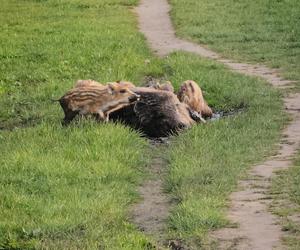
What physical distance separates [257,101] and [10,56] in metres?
5.31

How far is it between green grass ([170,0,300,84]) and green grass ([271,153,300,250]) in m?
4.85

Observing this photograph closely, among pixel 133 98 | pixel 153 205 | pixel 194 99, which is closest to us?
pixel 153 205

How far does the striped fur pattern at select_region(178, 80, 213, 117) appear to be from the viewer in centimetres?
970

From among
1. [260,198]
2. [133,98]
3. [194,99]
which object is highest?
[260,198]

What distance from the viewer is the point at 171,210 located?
6277mm

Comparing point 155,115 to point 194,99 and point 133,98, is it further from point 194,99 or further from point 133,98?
point 194,99

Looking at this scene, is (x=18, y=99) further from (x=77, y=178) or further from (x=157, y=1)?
(x=157, y=1)

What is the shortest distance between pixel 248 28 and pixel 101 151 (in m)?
9.28

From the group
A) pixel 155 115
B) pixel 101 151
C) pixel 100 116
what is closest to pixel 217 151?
pixel 101 151

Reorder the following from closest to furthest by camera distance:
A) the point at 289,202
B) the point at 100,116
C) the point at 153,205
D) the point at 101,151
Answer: the point at 289,202 → the point at 153,205 → the point at 101,151 → the point at 100,116

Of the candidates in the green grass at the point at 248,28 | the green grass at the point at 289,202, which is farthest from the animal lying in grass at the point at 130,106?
the green grass at the point at 248,28

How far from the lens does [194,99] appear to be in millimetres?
9773

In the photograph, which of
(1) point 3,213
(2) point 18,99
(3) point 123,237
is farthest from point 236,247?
(2) point 18,99

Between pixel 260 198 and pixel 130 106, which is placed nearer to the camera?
pixel 260 198
